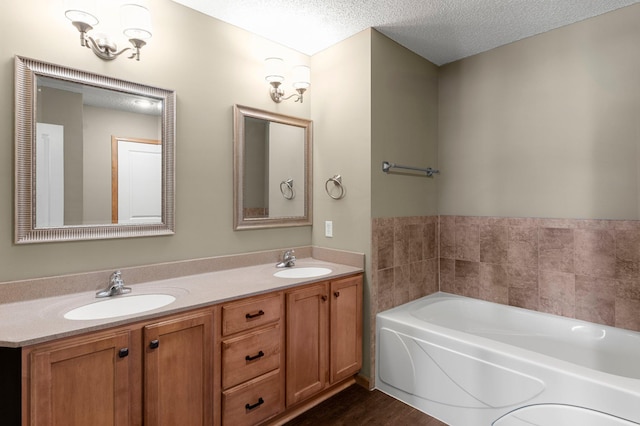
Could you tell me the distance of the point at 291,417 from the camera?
2061 millimetres

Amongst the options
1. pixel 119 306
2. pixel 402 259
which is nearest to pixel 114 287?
pixel 119 306

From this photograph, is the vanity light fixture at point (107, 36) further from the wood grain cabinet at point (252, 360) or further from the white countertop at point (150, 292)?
the wood grain cabinet at point (252, 360)

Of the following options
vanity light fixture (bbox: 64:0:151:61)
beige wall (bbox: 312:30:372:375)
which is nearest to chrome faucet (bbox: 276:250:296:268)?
beige wall (bbox: 312:30:372:375)

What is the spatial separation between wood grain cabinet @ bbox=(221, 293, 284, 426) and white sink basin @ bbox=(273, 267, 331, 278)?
0.47 meters

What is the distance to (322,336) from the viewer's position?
216 centimetres

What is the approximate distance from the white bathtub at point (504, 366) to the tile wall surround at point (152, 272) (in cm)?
68

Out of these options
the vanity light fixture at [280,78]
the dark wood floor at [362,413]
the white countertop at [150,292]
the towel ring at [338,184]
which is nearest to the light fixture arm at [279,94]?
the vanity light fixture at [280,78]

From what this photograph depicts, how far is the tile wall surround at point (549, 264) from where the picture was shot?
2137 millimetres

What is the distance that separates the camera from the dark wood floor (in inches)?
80.0

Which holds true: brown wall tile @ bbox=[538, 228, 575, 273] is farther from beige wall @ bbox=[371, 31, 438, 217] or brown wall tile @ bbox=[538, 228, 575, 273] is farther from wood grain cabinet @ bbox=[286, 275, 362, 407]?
wood grain cabinet @ bbox=[286, 275, 362, 407]

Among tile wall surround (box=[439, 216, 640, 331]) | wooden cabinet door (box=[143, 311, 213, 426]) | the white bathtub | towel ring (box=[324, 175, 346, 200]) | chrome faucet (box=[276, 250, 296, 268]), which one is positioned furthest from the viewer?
towel ring (box=[324, 175, 346, 200])

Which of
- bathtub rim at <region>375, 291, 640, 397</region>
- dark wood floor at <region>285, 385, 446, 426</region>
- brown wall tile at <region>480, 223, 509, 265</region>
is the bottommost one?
dark wood floor at <region>285, 385, 446, 426</region>

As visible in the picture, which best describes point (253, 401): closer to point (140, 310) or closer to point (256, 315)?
point (256, 315)

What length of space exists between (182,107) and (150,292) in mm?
1127
